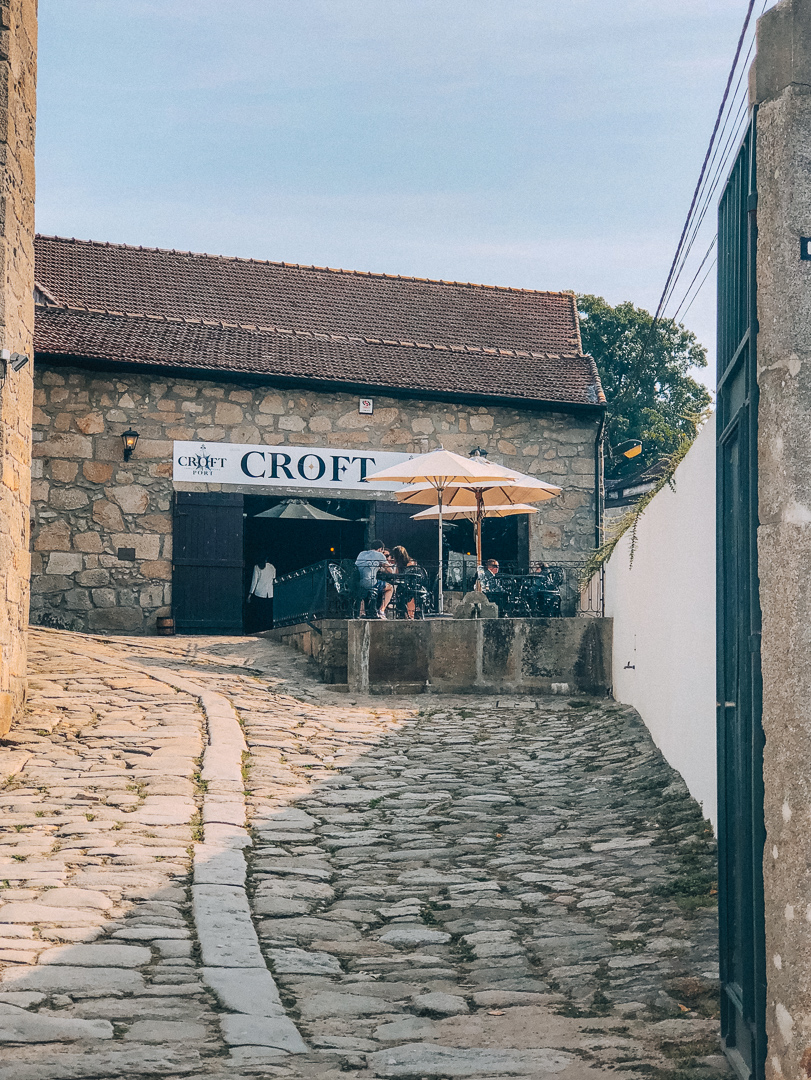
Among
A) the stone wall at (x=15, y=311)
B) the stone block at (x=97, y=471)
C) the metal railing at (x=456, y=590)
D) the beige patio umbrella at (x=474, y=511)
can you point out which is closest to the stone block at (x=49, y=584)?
the stone block at (x=97, y=471)

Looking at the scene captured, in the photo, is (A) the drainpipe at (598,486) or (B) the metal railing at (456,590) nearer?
(B) the metal railing at (456,590)

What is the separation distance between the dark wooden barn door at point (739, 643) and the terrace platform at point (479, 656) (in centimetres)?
743

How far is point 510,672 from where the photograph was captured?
11.2 metres

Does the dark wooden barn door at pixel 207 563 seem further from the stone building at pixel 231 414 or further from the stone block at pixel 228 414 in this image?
the stone block at pixel 228 414

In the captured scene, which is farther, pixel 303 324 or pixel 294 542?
pixel 294 542

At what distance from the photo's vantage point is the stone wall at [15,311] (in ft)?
26.3

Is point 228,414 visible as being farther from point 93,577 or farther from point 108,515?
point 93,577

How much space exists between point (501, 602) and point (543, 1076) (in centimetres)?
983

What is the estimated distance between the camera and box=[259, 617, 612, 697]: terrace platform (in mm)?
11086

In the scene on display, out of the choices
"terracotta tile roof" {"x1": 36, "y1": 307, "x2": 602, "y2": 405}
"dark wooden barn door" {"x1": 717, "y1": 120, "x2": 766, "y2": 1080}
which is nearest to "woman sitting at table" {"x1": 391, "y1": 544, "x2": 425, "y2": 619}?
"terracotta tile roof" {"x1": 36, "y1": 307, "x2": 602, "y2": 405}

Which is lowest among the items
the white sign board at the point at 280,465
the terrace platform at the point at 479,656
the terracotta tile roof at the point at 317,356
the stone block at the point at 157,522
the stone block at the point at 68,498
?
the terrace platform at the point at 479,656

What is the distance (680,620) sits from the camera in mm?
6703

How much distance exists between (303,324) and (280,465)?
288cm

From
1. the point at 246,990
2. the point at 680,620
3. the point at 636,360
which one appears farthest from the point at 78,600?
the point at 636,360
